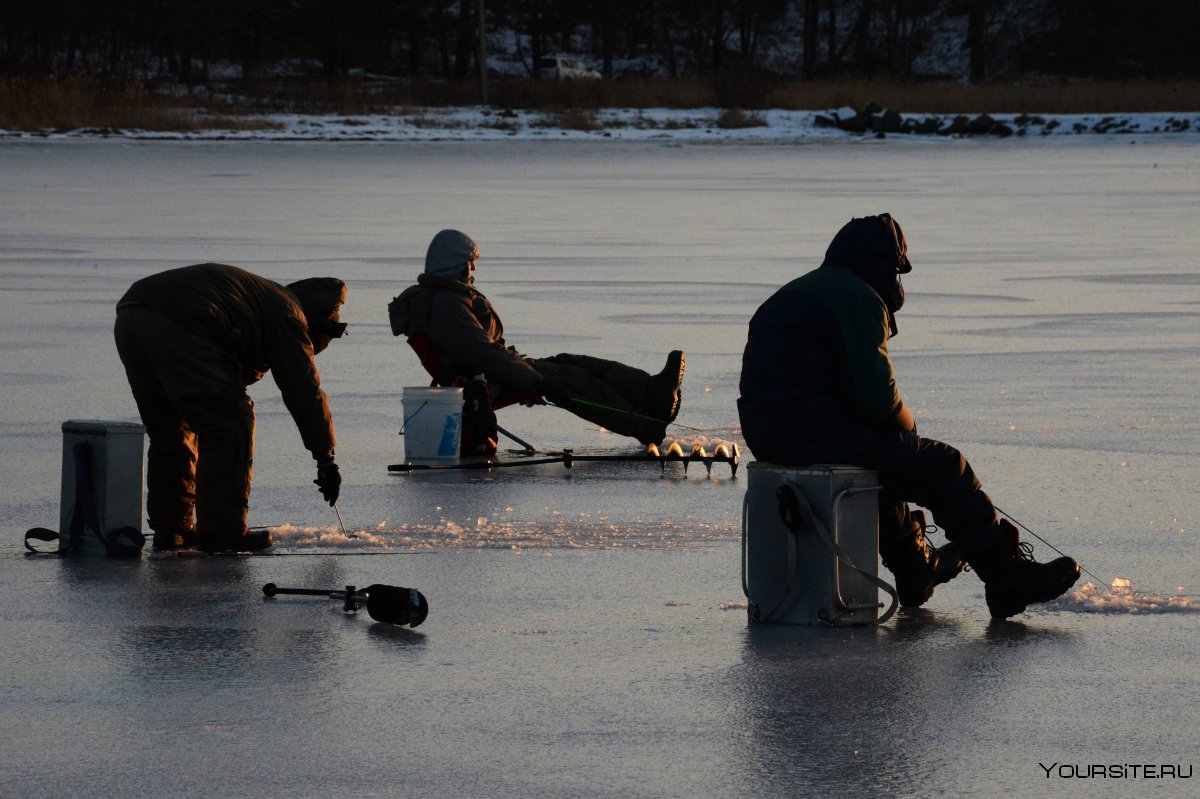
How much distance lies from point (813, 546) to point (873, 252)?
3.09ft

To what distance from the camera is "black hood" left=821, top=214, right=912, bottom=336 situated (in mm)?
6375

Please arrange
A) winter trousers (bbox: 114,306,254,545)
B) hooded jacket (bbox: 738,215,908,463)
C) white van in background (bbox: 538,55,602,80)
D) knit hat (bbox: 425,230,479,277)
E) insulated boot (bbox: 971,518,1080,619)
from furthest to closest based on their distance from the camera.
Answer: white van in background (bbox: 538,55,602,80) → knit hat (bbox: 425,230,479,277) → winter trousers (bbox: 114,306,254,545) → insulated boot (bbox: 971,518,1080,619) → hooded jacket (bbox: 738,215,908,463)

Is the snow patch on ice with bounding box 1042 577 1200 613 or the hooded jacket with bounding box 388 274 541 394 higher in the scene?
the hooded jacket with bounding box 388 274 541 394

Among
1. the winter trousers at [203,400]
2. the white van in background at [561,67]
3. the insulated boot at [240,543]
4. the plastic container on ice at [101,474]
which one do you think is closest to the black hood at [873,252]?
the winter trousers at [203,400]

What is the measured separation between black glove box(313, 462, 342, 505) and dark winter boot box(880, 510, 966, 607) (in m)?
2.10

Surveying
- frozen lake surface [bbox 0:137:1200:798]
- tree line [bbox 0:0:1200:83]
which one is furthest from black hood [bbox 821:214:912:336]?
tree line [bbox 0:0:1200:83]

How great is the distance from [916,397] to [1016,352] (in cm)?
207

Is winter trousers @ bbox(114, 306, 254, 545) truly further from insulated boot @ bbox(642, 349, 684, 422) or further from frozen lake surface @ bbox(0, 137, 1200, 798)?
insulated boot @ bbox(642, 349, 684, 422)

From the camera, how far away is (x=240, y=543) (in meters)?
7.57

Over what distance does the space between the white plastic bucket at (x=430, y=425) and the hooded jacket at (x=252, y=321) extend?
6.72ft

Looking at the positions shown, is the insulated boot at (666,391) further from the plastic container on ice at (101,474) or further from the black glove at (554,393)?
the plastic container on ice at (101,474)

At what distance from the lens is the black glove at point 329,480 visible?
7562 mm

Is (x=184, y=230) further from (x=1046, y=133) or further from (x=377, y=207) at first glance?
(x=1046, y=133)

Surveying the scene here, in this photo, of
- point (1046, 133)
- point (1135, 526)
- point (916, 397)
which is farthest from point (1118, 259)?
point (1046, 133)
